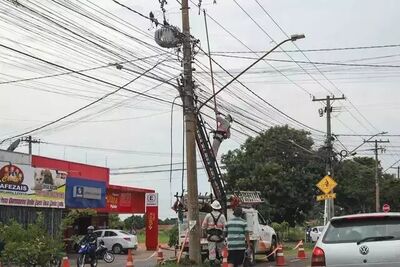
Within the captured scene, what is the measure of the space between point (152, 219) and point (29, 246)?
1123 inches

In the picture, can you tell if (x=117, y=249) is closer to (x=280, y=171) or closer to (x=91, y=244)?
(x=91, y=244)

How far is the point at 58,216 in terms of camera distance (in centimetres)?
2548

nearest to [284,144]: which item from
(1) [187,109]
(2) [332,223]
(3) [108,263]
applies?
(3) [108,263]

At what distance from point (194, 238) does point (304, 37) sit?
7.12 metres

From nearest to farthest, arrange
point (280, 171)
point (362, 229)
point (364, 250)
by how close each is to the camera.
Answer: point (364, 250) < point (362, 229) < point (280, 171)

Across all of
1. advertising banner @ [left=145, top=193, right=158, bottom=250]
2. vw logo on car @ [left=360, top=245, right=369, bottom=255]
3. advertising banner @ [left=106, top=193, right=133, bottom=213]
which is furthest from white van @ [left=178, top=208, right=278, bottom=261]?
advertising banner @ [left=106, top=193, right=133, bottom=213]

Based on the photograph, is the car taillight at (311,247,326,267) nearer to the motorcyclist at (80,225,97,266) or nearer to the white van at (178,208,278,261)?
the white van at (178,208,278,261)

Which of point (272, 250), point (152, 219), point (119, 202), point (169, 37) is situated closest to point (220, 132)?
point (169, 37)

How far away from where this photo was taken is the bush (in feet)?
42.9

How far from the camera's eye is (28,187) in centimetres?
2564

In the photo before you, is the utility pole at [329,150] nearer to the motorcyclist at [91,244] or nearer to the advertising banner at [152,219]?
the advertising banner at [152,219]

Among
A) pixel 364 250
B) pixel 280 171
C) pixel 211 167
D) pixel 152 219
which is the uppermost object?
pixel 280 171

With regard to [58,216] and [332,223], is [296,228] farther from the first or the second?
[332,223]

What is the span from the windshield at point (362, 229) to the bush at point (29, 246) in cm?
682
